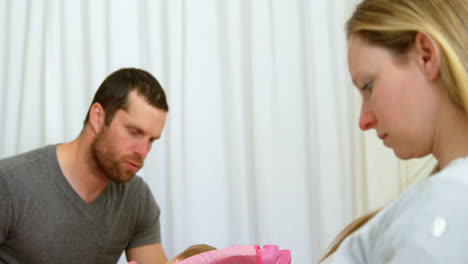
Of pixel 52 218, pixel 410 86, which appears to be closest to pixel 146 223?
pixel 52 218

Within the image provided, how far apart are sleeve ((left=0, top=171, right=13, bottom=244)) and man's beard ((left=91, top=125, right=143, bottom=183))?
0.93 ft

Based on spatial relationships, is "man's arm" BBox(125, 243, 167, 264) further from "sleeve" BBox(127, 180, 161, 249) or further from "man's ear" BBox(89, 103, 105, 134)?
"man's ear" BBox(89, 103, 105, 134)

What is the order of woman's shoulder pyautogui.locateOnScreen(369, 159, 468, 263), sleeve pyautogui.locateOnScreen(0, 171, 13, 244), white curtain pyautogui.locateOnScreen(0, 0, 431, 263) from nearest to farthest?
woman's shoulder pyautogui.locateOnScreen(369, 159, 468, 263) → sleeve pyautogui.locateOnScreen(0, 171, 13, 244) → white curtain pyautogui.locateOnScreen(0, 0, 431, 263)

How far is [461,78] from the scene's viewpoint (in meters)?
0.52

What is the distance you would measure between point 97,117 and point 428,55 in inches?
48.5

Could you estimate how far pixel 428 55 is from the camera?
1.79 feet

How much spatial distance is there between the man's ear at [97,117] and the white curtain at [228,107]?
23cm

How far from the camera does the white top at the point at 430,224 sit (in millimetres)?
425

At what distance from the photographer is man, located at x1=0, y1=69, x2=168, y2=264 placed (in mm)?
1397

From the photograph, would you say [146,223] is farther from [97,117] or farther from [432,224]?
[432,224]

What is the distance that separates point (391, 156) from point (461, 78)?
1089mm

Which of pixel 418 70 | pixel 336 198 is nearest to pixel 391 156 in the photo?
pixel 336 198

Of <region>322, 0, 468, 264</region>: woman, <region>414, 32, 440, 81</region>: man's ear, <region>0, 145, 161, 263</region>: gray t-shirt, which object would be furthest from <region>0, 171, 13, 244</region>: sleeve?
<region>414, 32, 440, 81</region>: man's ear

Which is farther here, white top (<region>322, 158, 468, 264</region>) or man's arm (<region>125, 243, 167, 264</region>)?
man's arm (<region>125, 243, 167, 264</region>)
